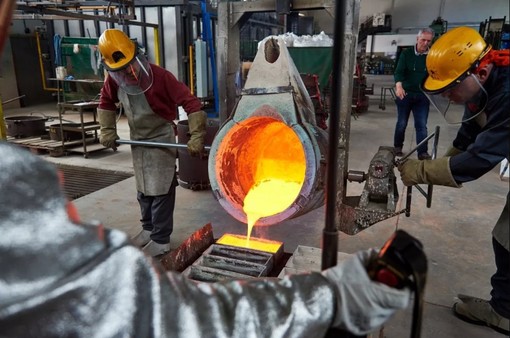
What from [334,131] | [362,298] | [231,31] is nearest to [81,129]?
[231,31]

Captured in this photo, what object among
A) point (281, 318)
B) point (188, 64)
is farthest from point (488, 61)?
point (188, 64)

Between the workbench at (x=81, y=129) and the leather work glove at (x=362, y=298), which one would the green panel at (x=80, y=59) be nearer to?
the workbench at (x=81, y=129)

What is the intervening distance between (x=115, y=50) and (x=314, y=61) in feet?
14.7

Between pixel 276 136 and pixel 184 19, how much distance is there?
620cm

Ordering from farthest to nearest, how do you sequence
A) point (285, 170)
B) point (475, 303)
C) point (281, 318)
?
point (285, 170), point (475, 303), point (281, 318)

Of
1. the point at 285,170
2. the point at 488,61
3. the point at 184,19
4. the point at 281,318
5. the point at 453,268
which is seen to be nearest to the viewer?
the point at 281,318

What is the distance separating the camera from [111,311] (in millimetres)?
640

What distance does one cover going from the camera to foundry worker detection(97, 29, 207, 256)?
94.4 inches

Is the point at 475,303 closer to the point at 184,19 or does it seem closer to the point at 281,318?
the point at 281,318

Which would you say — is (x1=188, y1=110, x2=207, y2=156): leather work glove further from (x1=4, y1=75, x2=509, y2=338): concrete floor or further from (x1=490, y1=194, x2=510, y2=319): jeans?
(x1=490, y1=194, x2=510, y2=319): jeans

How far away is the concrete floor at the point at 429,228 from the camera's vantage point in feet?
7.31

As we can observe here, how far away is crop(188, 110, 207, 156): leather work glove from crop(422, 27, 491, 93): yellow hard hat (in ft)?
4.53

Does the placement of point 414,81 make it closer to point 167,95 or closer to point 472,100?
point 472,100

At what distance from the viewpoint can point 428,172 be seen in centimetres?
192
